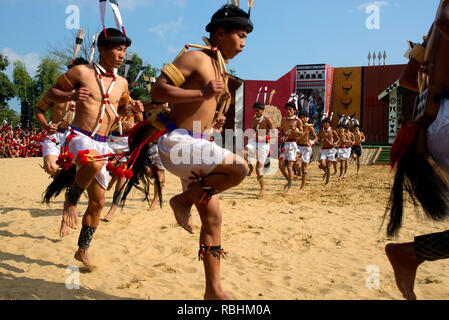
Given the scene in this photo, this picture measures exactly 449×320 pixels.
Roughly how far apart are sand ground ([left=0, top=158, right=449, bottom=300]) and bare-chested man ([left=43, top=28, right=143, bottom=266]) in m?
0.43

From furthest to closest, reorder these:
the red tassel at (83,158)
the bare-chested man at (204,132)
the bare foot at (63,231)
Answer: the bare foot at (63,231)
the red tassel at (83,158)
the bare-chested man at (204,132)

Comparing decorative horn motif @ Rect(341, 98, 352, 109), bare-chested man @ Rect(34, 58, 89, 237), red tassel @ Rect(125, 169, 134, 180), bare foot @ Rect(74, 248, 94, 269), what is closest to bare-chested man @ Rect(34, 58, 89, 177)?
bare-chested man @ Rect(34, 58, 89, 237)

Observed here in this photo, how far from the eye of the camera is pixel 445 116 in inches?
70.3

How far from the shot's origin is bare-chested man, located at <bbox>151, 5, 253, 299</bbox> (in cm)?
221

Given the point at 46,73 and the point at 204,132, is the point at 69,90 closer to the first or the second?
the point at 204,132

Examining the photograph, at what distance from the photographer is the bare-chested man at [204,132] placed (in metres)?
2.21

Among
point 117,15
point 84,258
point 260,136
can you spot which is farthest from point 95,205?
point 260,136

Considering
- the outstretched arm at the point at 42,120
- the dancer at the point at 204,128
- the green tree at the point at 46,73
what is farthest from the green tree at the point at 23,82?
the dancer at the point at 204,128

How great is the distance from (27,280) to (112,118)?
166cm

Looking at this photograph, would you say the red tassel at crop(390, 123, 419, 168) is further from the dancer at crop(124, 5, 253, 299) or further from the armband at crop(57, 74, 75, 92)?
the armband at crop(57, 74, 75, 92)

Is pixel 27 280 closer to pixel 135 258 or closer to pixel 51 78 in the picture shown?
pixel 135 258

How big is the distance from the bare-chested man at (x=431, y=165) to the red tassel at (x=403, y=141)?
0.02 m

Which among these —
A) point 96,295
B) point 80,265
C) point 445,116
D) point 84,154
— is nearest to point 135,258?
point 80,265

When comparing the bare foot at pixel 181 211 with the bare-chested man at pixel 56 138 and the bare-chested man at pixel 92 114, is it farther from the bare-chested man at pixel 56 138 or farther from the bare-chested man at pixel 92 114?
the bare-chested man at pixel 56 138
